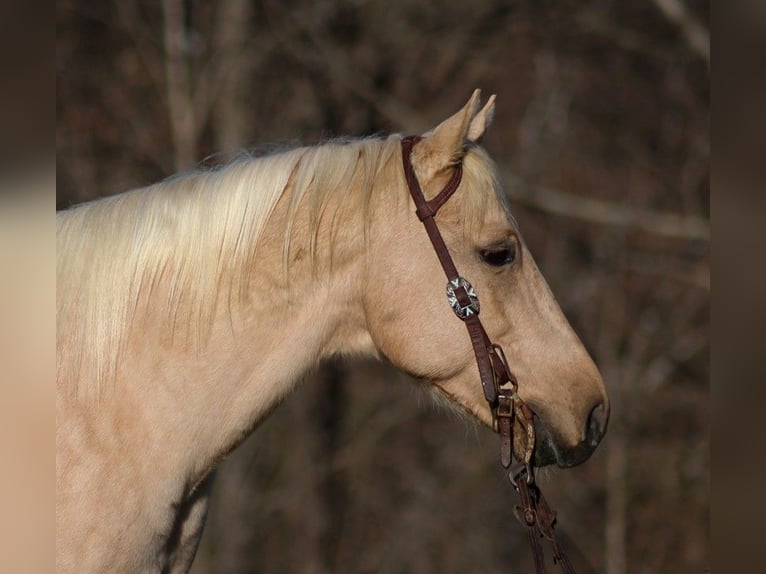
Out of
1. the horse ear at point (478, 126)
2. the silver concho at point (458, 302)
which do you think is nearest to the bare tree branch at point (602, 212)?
the horse ear at point (478, 126)

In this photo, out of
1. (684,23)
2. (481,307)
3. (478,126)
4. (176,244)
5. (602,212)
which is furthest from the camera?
(602,212)

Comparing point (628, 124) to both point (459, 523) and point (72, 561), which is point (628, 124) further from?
point (72, 561)

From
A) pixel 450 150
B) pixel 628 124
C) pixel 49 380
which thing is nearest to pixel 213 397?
pixel 450 150

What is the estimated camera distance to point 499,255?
2504mm

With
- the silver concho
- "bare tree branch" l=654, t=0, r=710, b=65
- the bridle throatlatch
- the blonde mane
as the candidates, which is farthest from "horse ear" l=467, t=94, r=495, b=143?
"bare tree branch" l=654, t=0, r=710, b=65

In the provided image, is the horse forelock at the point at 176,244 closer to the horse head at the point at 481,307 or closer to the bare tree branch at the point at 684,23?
the horse head at the point at 481,307

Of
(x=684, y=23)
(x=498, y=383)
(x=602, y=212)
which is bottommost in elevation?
(x=602, y=212)

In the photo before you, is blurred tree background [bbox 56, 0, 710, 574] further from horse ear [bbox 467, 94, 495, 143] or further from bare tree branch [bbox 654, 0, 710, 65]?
horse ear [bbox 467, 94, 495, 143]

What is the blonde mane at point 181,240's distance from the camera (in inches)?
89.0

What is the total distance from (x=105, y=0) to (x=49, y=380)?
8.42 meters

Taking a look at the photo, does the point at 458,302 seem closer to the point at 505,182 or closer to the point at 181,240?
the point at 181,240

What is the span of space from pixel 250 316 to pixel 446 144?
74 centimetres

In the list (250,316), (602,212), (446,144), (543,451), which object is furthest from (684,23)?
(250,316)

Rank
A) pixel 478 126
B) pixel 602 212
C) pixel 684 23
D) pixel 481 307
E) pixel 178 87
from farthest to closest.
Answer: pixel 602 212
pixel 178 87
pixel 684 23
pixel 478 126
pixel 481 307
